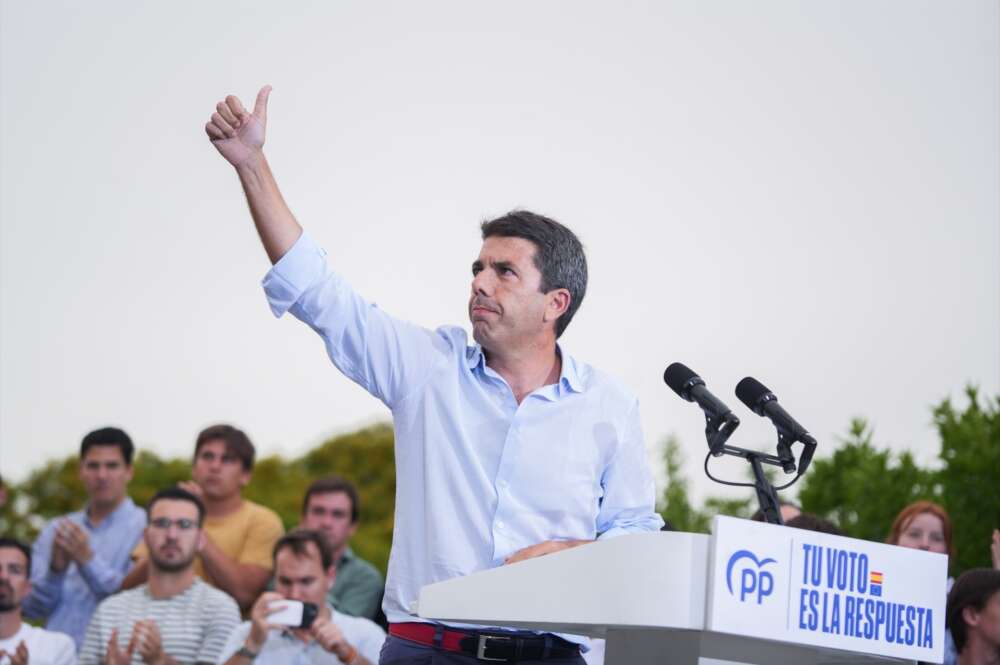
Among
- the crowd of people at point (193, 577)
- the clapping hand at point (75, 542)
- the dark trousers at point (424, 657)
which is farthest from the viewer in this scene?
the clapping hand at point (75, 542)

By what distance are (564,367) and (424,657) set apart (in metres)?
0.88

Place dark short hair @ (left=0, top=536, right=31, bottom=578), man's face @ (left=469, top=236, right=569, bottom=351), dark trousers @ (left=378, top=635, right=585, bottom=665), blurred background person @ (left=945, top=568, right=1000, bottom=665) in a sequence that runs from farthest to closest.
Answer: dark short hair @ (left=0, top=536, right=31, bottom=578) → blurred background person @ (left=945, top=568, right=1000, bottom=665) → man's face @ (left=469, top=236, right=569, bottom=351) → dark trousers @ (left=378, top=635, right=585, bottom=665)

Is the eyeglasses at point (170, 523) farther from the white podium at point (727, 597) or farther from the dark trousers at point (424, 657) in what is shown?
the white podium at point (727, 597)

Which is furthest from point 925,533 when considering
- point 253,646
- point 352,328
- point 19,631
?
point 19,631

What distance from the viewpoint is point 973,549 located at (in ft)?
24.7

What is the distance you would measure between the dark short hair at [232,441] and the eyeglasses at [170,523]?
27.0 inches

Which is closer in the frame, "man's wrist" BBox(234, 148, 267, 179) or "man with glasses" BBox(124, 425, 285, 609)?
"man's wrist" BBox(234, 148, 267, 179)

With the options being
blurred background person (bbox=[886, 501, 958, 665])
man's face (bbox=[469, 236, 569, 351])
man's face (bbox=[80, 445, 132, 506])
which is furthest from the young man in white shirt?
blurred background person (bbox=[886, 501, 958, 665])

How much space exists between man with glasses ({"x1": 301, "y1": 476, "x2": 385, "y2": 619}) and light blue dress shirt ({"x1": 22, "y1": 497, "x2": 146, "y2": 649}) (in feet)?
3.31

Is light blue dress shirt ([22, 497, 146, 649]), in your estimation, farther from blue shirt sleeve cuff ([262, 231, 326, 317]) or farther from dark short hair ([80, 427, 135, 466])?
blue shirt sleeve cuff ([262, 231, 326, 317])

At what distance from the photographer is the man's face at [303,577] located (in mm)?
5938

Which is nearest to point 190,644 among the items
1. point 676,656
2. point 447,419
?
point 447,419

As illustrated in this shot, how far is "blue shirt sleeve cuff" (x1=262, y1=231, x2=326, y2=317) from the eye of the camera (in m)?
3.09

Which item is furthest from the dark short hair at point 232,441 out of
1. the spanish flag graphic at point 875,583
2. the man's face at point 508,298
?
the spanish flag graphic at point 875,583
